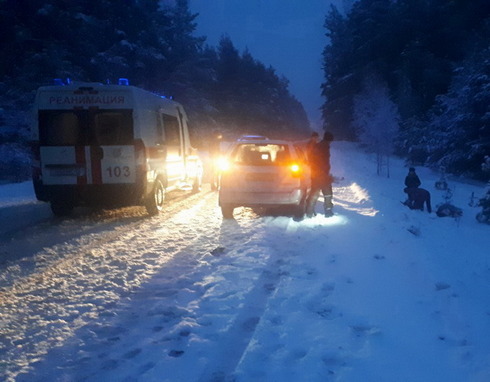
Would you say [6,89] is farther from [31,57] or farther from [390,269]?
[390,269]

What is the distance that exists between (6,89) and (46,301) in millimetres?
25421

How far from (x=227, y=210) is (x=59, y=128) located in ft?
13.3

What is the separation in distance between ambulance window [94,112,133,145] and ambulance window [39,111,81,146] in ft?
1.40

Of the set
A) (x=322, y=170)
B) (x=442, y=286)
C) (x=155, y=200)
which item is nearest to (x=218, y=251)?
(x=442, y=286)

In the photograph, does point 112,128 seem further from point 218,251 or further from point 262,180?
point 218,251

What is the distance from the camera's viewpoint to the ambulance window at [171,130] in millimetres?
11579

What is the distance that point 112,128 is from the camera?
952 cm

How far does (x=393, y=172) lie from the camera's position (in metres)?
33.6

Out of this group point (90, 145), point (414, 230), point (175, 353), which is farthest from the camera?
point (90, 145)

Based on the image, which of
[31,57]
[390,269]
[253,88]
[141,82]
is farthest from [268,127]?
[390,269]

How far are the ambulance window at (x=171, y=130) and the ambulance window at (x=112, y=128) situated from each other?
1969 mm

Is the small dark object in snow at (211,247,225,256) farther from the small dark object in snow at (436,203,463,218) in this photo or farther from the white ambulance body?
the small dark object in snow at (436,203,463,218)

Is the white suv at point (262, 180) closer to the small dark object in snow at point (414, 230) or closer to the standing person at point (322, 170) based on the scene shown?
the standing person at point (322, 170)

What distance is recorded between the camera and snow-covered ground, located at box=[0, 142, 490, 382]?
3281 millimetres
